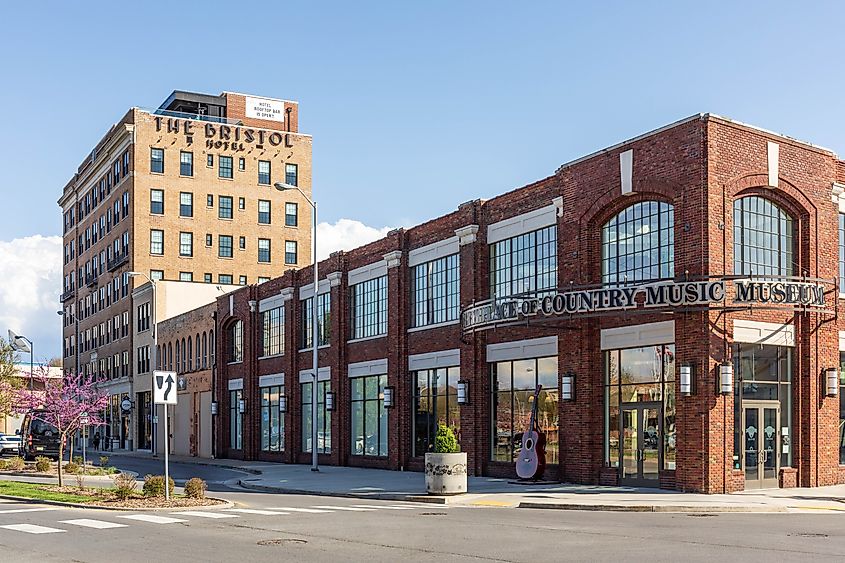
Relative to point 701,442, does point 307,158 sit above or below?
above

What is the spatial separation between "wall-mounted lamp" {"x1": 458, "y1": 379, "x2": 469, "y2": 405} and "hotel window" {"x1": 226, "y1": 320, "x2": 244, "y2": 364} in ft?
76.0

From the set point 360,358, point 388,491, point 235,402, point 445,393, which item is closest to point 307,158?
point 235,402

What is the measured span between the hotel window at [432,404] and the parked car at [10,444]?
1183 inches

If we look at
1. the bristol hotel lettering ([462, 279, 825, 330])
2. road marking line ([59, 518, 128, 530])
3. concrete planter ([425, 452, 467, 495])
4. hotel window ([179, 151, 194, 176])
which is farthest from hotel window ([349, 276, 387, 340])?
hotel window ([179, 151, 194, 176])

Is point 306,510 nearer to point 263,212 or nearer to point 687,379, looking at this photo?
point 687,379

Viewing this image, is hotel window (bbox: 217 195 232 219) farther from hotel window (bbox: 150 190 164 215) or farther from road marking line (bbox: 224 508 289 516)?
road marking line (bbox: 224 508 289 516)

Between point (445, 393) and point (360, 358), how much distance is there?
7129 millimetres

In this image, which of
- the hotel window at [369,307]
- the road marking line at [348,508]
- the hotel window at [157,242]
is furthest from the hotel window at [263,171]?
the road marking line at [348,508]

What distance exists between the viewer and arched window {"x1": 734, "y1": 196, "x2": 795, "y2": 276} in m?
28.2

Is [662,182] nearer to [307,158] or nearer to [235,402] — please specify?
[235,402]

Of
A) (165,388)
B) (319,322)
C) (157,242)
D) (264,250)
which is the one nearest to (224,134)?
(264,250)

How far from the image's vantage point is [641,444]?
28.7 metres

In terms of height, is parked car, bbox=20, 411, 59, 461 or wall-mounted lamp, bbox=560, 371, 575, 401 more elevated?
wall-mounted lamp, bbox=560, 371, 575, 401

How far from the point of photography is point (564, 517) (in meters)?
22.1
